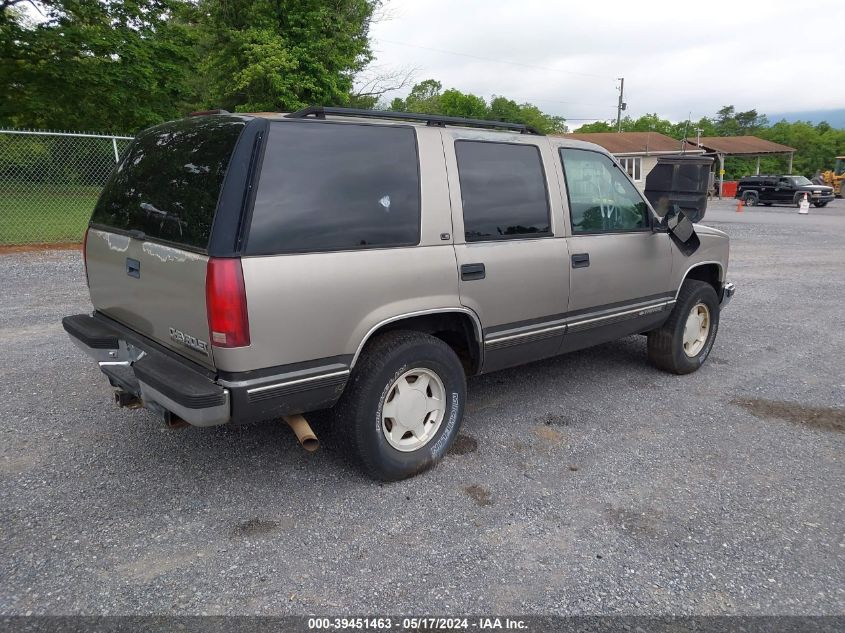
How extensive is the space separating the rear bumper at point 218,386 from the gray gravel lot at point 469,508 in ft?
1.94

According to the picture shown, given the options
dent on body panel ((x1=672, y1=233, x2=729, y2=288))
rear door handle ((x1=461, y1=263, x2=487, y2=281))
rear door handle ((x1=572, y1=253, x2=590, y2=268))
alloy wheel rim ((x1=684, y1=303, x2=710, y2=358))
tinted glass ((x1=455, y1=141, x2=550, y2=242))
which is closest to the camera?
rear door handle ((x1=461, y1=263, x2=487, y2=281))

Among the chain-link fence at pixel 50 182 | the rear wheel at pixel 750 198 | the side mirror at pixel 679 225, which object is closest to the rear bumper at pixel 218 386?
the side mirror at pixel 679 225

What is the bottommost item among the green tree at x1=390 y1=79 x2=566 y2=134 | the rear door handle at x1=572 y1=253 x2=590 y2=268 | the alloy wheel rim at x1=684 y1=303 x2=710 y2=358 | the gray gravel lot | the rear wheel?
the gray gravel lot

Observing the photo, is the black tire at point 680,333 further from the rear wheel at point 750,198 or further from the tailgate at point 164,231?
the rear wheel at point 750,198

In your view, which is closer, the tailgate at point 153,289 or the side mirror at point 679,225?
the tailgate at point 153,289

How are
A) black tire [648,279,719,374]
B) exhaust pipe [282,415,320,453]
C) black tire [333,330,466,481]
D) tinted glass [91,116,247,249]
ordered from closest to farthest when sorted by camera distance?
tinted glass [91,116,247,249]
exhaust pipe [282,415,320,453]
black tire [333,330,466,481]
black tire [648,279,719,374]

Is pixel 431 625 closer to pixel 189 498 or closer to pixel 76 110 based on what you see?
pixel 189 498

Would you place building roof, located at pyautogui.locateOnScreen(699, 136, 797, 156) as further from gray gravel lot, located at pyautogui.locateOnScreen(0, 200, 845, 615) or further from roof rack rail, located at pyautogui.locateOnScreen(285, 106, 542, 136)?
roof rack rail, located at pyautogui.locateOnScreen(285, 106, 542, 136)

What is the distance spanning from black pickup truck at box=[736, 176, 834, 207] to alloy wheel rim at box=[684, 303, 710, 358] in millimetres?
30022

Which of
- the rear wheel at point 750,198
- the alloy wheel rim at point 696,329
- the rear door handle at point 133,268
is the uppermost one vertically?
the rear door handle at point 133,268

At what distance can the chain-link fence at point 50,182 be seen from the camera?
39.9 ft

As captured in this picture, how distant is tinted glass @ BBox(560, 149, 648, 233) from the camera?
420 cm

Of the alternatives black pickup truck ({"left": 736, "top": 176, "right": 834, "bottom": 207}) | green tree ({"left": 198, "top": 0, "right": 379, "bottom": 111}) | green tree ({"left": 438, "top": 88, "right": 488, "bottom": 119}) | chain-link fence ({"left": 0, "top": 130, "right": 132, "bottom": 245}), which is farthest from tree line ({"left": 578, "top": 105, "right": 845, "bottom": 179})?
chain-link fence ({"left": 0, "top": 130, "right": 132, "bottom": 245})

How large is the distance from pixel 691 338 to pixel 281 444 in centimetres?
358
